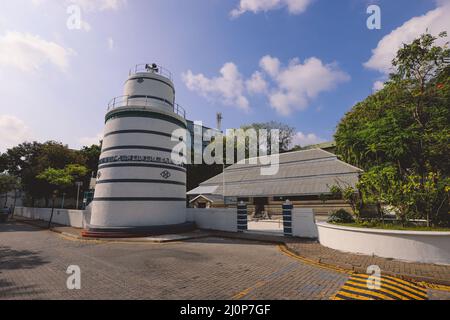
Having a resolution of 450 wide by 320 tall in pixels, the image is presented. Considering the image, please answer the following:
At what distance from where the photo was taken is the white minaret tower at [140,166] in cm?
1605

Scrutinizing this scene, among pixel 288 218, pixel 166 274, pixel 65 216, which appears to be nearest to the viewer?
pixel 166 274

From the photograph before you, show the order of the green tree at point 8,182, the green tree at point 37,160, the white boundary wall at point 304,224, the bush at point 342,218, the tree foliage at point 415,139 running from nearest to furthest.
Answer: the tree foliage at point 415,139, the bush at point 342,218, the white boundary wall at point 304,224, the green tree at point 37,160, the green tree at point 8,182

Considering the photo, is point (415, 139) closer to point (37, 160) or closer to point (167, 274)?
point (167, 274)

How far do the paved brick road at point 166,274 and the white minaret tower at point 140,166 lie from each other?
13.6ft

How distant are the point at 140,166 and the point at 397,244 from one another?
1489cm

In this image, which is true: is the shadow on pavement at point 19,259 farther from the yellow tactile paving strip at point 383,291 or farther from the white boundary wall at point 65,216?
the yellow tactile paving strip at point 383,291

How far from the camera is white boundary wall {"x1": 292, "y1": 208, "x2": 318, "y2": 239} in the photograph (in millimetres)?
13859

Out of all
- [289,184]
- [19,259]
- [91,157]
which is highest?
[91,157]

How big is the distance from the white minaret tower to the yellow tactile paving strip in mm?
13158

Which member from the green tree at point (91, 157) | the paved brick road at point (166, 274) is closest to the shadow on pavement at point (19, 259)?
the paved brick road at point (166, 274)

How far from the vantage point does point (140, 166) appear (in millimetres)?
16594

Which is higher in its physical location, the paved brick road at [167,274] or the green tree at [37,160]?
the green tree at [37,160]

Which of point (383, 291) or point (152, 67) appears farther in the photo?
point (152, 67)

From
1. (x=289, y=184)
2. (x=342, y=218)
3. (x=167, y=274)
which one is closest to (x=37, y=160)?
(x=289, y=184)
